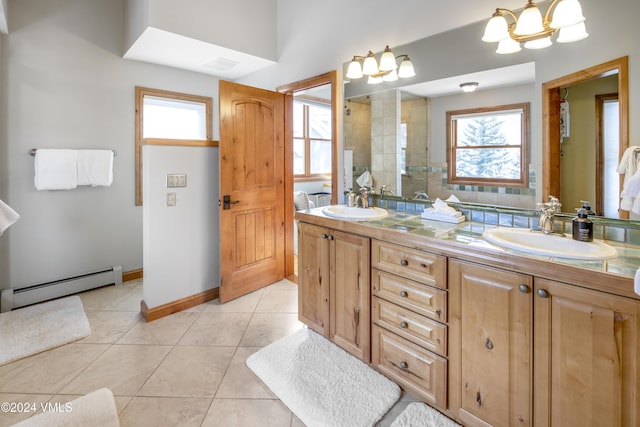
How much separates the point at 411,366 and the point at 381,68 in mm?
1965

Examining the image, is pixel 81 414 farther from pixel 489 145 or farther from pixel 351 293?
pixel 489 145

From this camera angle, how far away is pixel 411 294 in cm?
166

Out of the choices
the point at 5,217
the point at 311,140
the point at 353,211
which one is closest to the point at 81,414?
the point at 5,217

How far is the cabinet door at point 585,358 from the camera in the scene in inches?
41.4

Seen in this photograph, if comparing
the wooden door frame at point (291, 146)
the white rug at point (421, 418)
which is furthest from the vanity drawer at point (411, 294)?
the wooden door frame at point (291, 146)

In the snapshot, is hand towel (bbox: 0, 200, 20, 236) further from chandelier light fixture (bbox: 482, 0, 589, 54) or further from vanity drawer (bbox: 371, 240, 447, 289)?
chandelier light fixture (bbox: 482, 0, 589, 54)

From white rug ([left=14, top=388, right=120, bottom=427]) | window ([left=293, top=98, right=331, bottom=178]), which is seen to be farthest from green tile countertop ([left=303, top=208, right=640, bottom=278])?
window ([left=293, top=98, right=331, bottom=178])

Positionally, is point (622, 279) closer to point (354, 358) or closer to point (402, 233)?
point (402, 233)

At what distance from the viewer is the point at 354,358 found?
2072mm

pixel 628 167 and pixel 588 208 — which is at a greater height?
pixel 628 167

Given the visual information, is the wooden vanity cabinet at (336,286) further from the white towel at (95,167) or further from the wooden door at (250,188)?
the white towel at (95,167)

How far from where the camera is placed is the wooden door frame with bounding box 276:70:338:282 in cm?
280

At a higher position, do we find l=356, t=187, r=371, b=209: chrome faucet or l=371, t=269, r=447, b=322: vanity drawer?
l=356, t=187, r=371, b=209: chrome faucet

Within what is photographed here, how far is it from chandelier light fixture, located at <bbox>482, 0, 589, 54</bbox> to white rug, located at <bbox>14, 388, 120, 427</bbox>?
2782 mm
